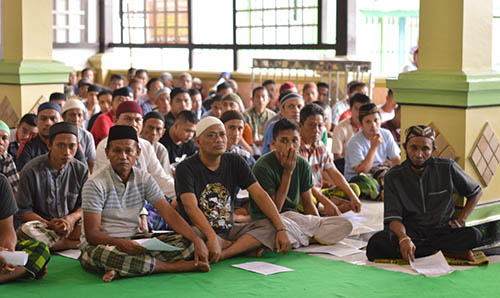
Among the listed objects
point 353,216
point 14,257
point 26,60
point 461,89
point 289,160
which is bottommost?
point 353,216

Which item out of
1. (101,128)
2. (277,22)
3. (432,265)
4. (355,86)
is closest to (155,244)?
(432,265)

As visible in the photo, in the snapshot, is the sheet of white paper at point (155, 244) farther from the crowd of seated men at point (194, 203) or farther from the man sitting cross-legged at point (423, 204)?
the man sitting cross-legged at point (423, 204)

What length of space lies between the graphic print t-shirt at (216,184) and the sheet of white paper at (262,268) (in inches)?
12.8

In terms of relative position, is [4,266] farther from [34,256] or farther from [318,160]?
[318,160]

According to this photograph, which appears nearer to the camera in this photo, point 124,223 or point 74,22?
point 124,223

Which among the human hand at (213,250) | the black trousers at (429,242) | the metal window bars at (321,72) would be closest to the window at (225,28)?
the metal window bars at (321,72)

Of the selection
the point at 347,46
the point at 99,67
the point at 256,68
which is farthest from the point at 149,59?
the point at 347,46

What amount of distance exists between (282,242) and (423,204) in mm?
855

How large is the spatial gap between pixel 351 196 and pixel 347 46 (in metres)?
5.67

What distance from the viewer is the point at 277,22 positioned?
12.5 metres

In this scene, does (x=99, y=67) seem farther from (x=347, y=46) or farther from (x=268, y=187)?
(x=268, y=187)

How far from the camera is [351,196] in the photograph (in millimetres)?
6156

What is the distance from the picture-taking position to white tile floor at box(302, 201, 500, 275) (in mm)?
4812

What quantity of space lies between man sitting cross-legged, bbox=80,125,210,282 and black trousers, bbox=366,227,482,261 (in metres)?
1.01
